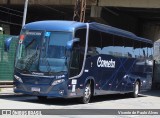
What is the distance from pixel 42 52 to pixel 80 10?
687 inches

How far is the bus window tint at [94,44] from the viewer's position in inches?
747

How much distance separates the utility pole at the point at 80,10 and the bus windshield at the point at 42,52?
15.2m

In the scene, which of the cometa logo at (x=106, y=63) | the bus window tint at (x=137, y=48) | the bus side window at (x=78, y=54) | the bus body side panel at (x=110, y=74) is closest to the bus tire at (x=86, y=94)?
the bus body side panel at (x=110, y=74)

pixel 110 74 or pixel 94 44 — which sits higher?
pixel 94 44

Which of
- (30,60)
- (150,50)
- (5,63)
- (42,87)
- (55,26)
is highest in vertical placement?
(55,26)

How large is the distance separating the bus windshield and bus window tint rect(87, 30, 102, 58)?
Answer: 1567mm

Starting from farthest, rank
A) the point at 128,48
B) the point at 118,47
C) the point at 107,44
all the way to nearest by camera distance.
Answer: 1. the point at 128,48
2. the point at 118,47
3. the point at 107,44

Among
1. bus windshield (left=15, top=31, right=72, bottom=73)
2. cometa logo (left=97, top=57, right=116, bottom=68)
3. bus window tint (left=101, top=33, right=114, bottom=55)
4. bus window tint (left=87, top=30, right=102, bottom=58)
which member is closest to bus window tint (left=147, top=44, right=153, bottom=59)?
cometa logo (left=97, top=57, right=116, bottom=68)

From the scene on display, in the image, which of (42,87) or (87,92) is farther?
(87,92)

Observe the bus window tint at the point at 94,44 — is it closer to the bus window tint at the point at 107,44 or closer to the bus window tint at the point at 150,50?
the bus window tint at the point at 107,44

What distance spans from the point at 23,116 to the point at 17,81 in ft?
16.5

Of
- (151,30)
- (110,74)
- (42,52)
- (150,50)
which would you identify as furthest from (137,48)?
(151,30)

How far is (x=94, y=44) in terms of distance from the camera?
1941cm

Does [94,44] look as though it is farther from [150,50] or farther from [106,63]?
[150,50]
